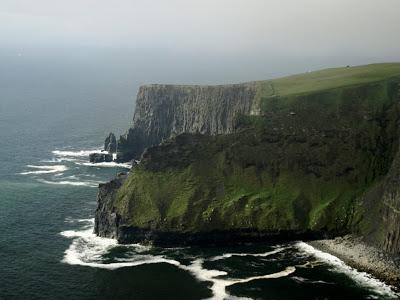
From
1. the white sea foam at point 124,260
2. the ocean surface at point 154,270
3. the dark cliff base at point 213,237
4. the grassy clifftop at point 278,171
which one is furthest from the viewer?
the grassy clifftop at point 278,171

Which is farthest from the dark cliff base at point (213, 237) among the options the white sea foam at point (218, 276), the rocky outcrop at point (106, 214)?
the white sea foam at point (218, 276)

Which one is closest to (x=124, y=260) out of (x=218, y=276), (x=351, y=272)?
(x=218, y=276)

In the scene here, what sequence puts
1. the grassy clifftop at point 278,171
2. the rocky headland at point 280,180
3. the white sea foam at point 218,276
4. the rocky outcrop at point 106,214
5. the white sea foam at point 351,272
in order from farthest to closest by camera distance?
the rocky outcrop at point 106,214 < the grassy clifftop at point 278,171 < the rocky headland at point 280,180 < the white sea foam at point 218,276 < the white sea foam at point 351,272

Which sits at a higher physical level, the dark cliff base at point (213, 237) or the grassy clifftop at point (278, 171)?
the grassy clifftop at point (278, 171)

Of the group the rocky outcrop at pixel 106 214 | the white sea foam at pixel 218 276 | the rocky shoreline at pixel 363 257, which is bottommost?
the white sea foam at pixel 218 276

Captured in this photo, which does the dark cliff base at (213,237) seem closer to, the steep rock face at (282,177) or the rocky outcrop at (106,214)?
the steep rock face at (282,177)

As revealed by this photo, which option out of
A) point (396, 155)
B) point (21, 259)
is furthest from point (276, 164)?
point (21, 259)
